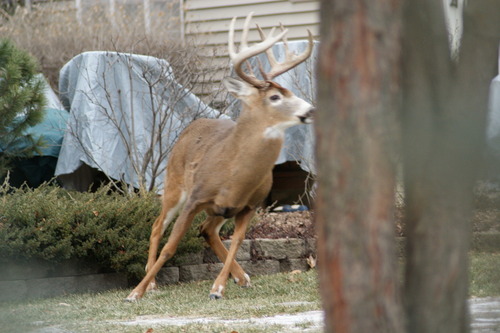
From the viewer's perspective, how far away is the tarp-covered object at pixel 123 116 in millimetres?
10508

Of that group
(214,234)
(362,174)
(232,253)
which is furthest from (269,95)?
(362,174)

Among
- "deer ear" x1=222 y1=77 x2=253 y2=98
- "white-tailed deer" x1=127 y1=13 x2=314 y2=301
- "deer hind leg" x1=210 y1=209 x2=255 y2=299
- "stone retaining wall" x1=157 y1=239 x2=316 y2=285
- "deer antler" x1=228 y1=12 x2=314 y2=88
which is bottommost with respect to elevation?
"stone retaining wall" x1=157 y1=239 x2=316 y2=285

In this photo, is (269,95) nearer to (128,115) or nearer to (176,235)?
(176,235)

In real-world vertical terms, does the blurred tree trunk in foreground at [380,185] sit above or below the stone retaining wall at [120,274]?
above

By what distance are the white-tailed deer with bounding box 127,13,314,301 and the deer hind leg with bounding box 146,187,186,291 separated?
7.3 inches

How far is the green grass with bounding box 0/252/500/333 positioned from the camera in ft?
18.6

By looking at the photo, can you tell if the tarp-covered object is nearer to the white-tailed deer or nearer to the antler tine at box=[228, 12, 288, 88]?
the white-tailed deer

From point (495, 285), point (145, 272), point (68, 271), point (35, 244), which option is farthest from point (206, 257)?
point (495, 285)

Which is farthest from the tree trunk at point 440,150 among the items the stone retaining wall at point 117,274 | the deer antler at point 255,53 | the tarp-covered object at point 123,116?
the tarp-covered object at point 123,116

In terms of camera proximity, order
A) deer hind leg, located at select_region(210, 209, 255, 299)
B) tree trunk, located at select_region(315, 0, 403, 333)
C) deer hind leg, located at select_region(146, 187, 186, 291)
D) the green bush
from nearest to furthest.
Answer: tree trunk, located at select_region(315, 0, 403, 333), deer hind leg, located at select_region(210, 209, 255, 299), the green bush, deer hind leg, located at select_region(146, 187, 186, 291)

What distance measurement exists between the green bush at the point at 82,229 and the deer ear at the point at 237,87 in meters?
1.79

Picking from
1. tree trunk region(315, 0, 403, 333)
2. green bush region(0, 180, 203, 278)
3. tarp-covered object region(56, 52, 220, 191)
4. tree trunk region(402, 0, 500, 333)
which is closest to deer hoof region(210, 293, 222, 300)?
green bush region(0, 180, 203, 278)

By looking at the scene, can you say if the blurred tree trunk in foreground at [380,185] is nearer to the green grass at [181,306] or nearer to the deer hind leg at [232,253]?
the green grass at [181,306]

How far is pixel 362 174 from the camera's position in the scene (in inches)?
88.5
